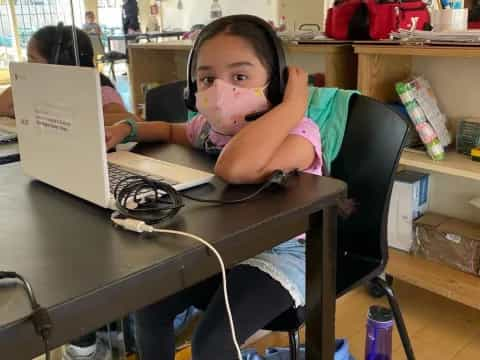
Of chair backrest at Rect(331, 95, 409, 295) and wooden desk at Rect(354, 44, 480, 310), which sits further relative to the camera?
wooden desk at Rect(354, 44, 480, 310)

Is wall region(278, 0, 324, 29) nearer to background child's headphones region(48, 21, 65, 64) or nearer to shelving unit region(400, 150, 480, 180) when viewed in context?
shelving unit region(400, 150, 480, 180)

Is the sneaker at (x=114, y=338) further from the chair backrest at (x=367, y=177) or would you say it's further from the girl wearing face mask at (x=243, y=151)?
the chair backrest at (x=367, y=177)

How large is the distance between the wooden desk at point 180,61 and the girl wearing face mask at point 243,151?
2.65ft

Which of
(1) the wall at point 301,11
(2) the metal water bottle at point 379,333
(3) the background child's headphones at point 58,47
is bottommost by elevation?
(2) the metal water bottle at point 379,333

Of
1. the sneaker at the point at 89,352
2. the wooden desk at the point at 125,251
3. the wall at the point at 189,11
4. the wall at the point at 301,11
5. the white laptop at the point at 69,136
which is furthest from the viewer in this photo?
the wall at the point at 189,11

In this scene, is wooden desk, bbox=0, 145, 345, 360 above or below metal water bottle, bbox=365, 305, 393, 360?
above

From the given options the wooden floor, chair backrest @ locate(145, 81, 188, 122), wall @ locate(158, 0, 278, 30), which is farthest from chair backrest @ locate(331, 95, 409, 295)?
wall @ locate(158, 0, 278, 30)

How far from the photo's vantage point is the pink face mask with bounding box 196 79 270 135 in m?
1.05

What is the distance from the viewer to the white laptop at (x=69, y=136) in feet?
2.42

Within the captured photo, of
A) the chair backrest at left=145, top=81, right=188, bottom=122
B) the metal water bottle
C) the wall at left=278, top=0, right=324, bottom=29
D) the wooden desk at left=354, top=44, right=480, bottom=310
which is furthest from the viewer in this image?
the wall at left=278, top=0, right=324, bottom=29

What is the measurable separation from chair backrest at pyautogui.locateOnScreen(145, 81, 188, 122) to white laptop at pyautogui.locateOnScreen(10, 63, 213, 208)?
2.56 feet

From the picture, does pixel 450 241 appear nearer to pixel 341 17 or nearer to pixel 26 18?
pixel 341 17

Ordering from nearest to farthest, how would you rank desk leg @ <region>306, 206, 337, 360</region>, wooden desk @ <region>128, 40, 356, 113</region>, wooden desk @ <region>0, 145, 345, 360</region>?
wooden desk @ <region>0, 145, 345, 360</region> < desk leg @ <region>306, 206, 337, 360</region> < wooden desk @ <region>128, 40, 356, 113</region>

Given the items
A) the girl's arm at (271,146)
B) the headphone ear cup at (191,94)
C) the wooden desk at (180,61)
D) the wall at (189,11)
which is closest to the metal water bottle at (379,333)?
the girl's arm at (271,146)
